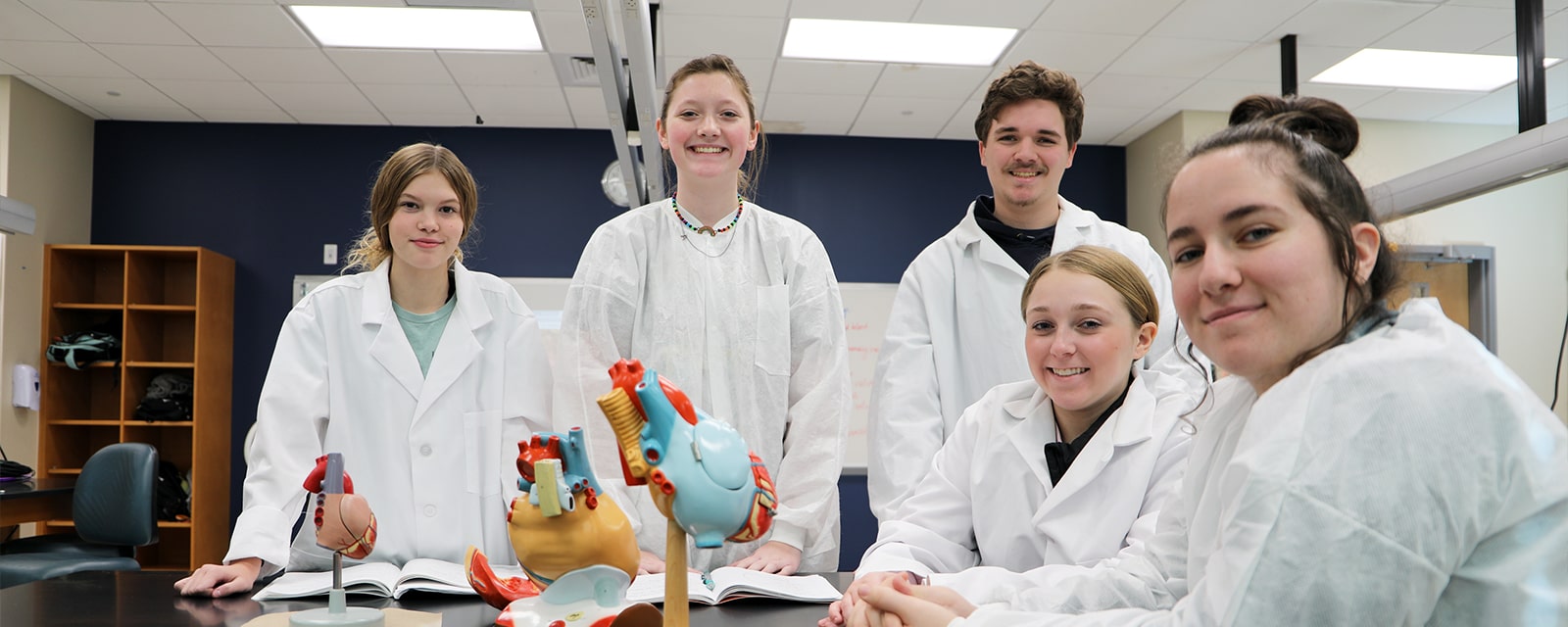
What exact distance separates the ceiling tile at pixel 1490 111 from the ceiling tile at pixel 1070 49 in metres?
2.27

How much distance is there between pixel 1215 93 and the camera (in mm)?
5152

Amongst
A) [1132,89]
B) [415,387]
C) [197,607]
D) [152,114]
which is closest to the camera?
[197,607]

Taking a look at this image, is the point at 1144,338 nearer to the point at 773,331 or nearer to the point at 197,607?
the point at 773,331

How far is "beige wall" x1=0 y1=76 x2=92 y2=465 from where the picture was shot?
16.2 feet

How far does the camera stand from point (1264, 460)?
73cm

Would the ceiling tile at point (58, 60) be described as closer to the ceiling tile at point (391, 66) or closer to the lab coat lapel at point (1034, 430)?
the ceiling tile at point (391, 66)

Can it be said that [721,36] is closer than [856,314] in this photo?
Yes

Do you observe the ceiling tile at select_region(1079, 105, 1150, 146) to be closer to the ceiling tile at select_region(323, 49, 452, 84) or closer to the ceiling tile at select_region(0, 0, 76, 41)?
the ceiling tile at select_region(323, 49, 452, 84)

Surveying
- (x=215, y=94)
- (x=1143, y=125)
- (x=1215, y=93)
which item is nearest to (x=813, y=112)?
(x=1143, y=125)

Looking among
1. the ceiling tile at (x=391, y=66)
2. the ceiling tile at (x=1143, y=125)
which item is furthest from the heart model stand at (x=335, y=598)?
the ceiling tile at (x=1143, y=125)

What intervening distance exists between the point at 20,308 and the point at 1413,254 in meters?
6.20

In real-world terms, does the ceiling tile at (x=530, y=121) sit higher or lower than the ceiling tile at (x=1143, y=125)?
higher

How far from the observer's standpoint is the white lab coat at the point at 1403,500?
69 cm

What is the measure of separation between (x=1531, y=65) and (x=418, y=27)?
436 cm
